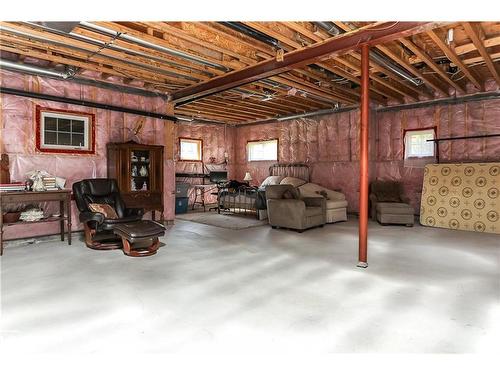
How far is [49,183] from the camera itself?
4.56 meters

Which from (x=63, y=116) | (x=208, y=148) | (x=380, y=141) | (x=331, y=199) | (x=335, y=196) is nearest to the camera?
(x=63, y=116)

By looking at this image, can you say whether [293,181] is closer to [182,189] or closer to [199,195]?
[182,189]

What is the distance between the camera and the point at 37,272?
11.0 ft

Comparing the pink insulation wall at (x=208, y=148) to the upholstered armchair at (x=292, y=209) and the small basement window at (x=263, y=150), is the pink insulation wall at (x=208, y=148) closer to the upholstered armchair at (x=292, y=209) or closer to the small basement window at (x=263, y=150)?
the small basement window at (x=263, y=150)

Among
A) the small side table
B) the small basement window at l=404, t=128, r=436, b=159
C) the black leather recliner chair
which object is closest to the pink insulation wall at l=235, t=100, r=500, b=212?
the small basement window at l=404, t=128, r=436, b=159

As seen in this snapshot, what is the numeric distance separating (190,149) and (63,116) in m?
5.05

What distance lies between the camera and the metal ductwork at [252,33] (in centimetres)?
341

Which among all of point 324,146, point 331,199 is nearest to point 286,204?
point 331,199

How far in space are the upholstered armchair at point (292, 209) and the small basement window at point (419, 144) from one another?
2636mm

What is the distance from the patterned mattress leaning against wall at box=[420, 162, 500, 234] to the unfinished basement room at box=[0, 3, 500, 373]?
0.09ft

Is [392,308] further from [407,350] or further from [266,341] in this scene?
[266,341]

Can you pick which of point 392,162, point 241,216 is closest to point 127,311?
point 241,216

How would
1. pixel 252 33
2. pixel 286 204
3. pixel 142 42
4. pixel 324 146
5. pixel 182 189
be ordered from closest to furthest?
pixel 252 33 < pixel 142 42 < pixel 286 204 < pixel 324 146 < pixel 182 189

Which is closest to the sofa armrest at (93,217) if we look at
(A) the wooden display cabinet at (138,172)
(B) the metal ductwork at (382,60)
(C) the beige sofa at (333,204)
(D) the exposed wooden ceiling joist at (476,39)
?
(A) the wooden display cabinet at (138,172)
